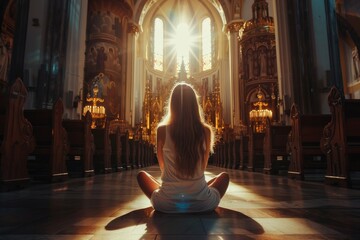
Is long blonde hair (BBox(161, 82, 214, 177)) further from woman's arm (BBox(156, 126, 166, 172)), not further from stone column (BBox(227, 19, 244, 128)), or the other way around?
stone column (BBox(227, 19, 244, 128))

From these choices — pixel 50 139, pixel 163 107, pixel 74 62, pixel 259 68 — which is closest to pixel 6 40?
pixel 74 62

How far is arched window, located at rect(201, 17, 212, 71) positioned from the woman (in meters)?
26.7

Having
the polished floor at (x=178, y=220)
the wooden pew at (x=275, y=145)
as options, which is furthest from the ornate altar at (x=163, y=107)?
the polished floor at (x=178, y=220)

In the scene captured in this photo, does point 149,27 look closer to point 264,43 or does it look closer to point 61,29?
point 264,43

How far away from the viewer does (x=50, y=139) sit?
18.6ft

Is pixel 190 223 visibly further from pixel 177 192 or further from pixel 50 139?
pixel 50 139

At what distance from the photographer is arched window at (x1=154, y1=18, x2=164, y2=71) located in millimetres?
29594

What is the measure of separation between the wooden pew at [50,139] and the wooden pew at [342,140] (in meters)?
4.52

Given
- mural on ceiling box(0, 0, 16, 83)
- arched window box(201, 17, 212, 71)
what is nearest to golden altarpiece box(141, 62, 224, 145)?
arched window box(201, 17, 212, 71)

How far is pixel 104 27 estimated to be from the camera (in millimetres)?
19703

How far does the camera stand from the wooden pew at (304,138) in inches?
249

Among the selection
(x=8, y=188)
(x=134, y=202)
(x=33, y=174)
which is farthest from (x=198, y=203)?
(x=33, y=174)

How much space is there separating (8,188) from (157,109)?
2079 cm

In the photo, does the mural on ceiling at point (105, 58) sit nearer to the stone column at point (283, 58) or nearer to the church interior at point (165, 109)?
the church interior at point (165, 109)
